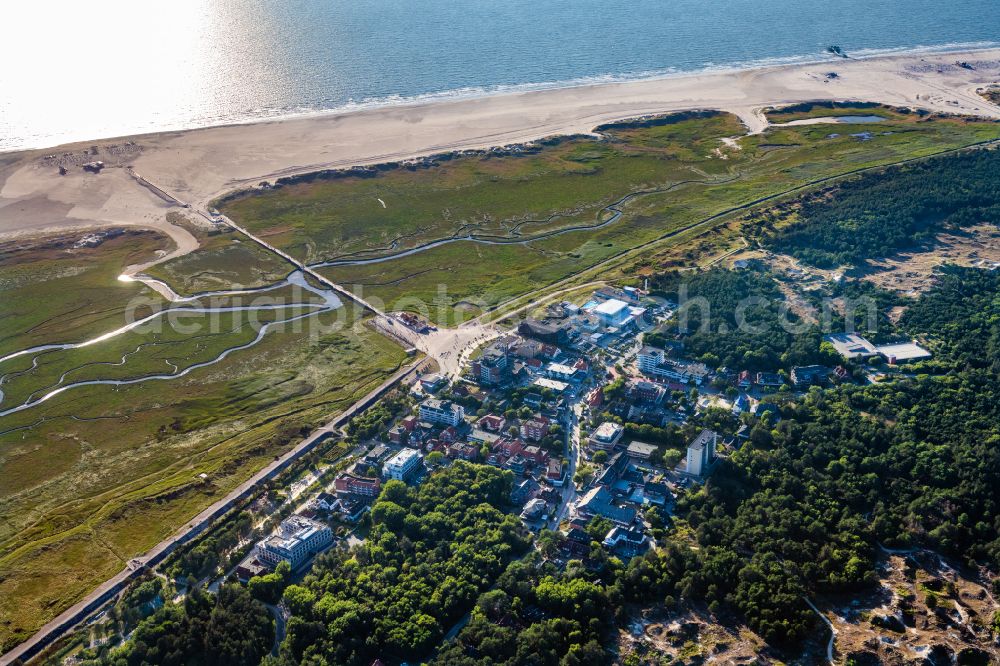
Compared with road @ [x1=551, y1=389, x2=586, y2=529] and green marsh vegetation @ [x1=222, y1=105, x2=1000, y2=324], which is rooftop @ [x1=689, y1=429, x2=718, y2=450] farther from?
green marsh vegetation @ [x1=222, y1=105, x2=1000, y2=324]

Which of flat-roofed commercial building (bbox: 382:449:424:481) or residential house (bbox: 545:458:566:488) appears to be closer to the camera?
residential house (bbox: 545:458:566:488)

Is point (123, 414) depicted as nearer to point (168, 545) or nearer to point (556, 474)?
point (168, 545)

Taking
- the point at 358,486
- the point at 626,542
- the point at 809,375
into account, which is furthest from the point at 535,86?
the point at 626,542

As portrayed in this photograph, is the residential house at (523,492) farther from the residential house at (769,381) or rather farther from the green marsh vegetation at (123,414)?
the residential house at (769,381)

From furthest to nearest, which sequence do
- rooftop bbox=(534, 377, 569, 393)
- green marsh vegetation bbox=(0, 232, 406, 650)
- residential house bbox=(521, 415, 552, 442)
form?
rooftop bbox=(534, 377, 569, 393), residential house bbox=(521, 415, 552, 442), green marsh vegetation bbox=(0, 232, 406, 650)

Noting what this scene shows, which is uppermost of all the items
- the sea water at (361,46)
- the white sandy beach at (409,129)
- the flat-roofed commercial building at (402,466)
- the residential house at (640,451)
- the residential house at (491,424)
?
the sea water at (361,46)

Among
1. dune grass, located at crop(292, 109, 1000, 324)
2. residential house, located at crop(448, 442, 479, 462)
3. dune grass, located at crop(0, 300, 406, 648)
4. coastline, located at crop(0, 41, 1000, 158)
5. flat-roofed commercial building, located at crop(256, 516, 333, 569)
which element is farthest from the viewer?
coastline, located at crop(0, 41, 1000, 158)

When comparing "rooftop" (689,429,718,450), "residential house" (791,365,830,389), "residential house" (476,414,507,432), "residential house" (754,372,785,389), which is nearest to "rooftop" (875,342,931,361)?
"residential house" (791,365,830,389)

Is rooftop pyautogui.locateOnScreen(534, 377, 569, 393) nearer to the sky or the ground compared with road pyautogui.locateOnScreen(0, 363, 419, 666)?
nearer to the sky

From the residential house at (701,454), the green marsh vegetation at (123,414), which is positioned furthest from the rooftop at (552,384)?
the green marsh vegetation at (123,414)
